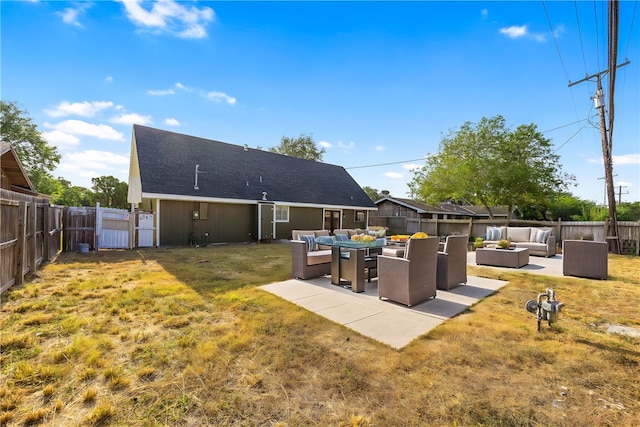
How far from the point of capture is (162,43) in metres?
9.67

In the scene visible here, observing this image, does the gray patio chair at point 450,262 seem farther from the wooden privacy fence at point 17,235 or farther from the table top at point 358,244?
the wooden privacy fence at point 17,235

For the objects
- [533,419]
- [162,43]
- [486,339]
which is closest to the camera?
[533,419]

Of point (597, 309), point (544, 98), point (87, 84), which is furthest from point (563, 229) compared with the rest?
point (87, 84)

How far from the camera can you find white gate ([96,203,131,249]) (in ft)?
34.4

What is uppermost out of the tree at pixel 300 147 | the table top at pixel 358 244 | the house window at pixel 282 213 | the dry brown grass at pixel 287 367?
the tree at pixel 300 147

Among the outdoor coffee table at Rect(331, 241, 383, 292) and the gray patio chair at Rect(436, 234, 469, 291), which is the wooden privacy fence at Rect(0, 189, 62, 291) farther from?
the gray patio chair at Rect(436, 234, 469, 291)

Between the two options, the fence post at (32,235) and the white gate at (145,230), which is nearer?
the fence post at (32,235)

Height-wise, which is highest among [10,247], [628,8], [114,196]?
[628,8]

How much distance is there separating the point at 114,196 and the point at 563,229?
36967 millimetres

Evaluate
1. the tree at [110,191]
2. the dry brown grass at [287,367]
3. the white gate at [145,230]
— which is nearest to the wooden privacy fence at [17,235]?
the dry brown grass at [287,367]

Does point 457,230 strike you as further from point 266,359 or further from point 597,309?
point 266,359

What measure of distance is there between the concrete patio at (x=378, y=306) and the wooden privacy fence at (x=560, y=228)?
1007 centimetres

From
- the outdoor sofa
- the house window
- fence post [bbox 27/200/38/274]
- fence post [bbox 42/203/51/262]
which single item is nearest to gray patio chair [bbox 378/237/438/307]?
the outdoor sofa

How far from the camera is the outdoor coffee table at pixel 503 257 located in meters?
8.04
